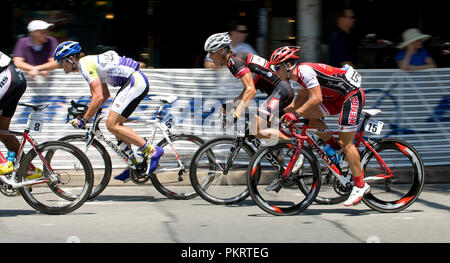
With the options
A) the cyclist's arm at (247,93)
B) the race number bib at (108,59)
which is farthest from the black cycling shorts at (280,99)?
the race number bib at (108,59)

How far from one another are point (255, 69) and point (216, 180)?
1354 mm

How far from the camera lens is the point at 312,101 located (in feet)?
21.9

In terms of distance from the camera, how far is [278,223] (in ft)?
21.6

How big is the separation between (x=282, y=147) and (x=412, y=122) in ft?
8.68

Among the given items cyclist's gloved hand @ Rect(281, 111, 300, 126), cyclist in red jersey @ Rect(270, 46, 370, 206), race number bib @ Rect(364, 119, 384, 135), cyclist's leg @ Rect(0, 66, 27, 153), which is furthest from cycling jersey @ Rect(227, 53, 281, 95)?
cyclist's leg @ Rect(0, 66, 27, 153)

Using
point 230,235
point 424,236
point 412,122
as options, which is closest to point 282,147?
point 230,235

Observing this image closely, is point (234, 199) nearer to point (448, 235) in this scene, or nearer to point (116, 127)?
point (116, 127)

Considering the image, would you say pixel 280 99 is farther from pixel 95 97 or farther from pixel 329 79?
pixel 95 97

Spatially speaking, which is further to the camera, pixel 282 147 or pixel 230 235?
pixel 282 147

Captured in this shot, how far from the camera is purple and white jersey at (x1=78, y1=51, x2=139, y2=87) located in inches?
287

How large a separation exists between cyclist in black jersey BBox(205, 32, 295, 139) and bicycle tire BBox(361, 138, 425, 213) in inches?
39.4

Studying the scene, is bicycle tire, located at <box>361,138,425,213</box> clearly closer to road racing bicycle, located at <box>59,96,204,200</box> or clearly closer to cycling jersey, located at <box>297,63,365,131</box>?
cycling jersey, located at <box>297,63,365,131</box>

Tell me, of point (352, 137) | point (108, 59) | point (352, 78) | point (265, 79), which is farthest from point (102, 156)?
point (352, 78)

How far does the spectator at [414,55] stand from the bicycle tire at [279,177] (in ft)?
9.00
